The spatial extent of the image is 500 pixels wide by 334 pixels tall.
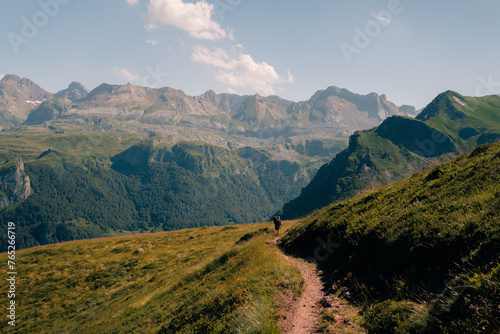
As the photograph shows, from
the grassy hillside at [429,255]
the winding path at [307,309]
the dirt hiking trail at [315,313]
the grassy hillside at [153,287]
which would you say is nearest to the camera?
the grassy hillside at [429,255]

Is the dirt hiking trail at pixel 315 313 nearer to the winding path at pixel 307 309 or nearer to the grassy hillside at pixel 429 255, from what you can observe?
the winding path at pixel 307 309

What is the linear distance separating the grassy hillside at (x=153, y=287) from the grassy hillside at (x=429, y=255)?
4.00 metres

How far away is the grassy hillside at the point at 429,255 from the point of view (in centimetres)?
736

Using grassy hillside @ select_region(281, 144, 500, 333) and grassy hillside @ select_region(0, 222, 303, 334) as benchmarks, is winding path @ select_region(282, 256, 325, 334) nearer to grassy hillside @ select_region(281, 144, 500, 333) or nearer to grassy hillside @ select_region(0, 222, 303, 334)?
grassy hillside @ select_region(0, 222, 303, 334)

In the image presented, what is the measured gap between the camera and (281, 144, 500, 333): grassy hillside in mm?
7359

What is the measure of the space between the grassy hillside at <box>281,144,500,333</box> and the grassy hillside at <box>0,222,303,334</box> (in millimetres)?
3998

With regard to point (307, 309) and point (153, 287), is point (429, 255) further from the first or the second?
point (153, 287)

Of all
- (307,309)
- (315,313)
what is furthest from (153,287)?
(315,313)

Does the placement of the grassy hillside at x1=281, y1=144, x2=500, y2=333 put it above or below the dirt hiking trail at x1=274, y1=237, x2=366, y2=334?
above

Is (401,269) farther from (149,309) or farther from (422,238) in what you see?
(149,309)

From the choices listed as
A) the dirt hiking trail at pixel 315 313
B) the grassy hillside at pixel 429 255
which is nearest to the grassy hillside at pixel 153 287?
the dirt hiking trail at pixel 315 313

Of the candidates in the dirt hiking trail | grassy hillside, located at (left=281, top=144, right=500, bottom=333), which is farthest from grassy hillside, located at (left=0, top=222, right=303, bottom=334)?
grassy hillside, located at (left=281, top=144, right=500, bottom=333)

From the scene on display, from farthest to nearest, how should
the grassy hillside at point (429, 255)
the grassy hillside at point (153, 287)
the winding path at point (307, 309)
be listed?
the grassy hillside at point (153, 287), the winding path at point (307, 309), the grassy hillside at point (429, 255)

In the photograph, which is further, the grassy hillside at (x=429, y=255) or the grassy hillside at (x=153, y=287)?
the grassy hillside at (x=153, y=287)
